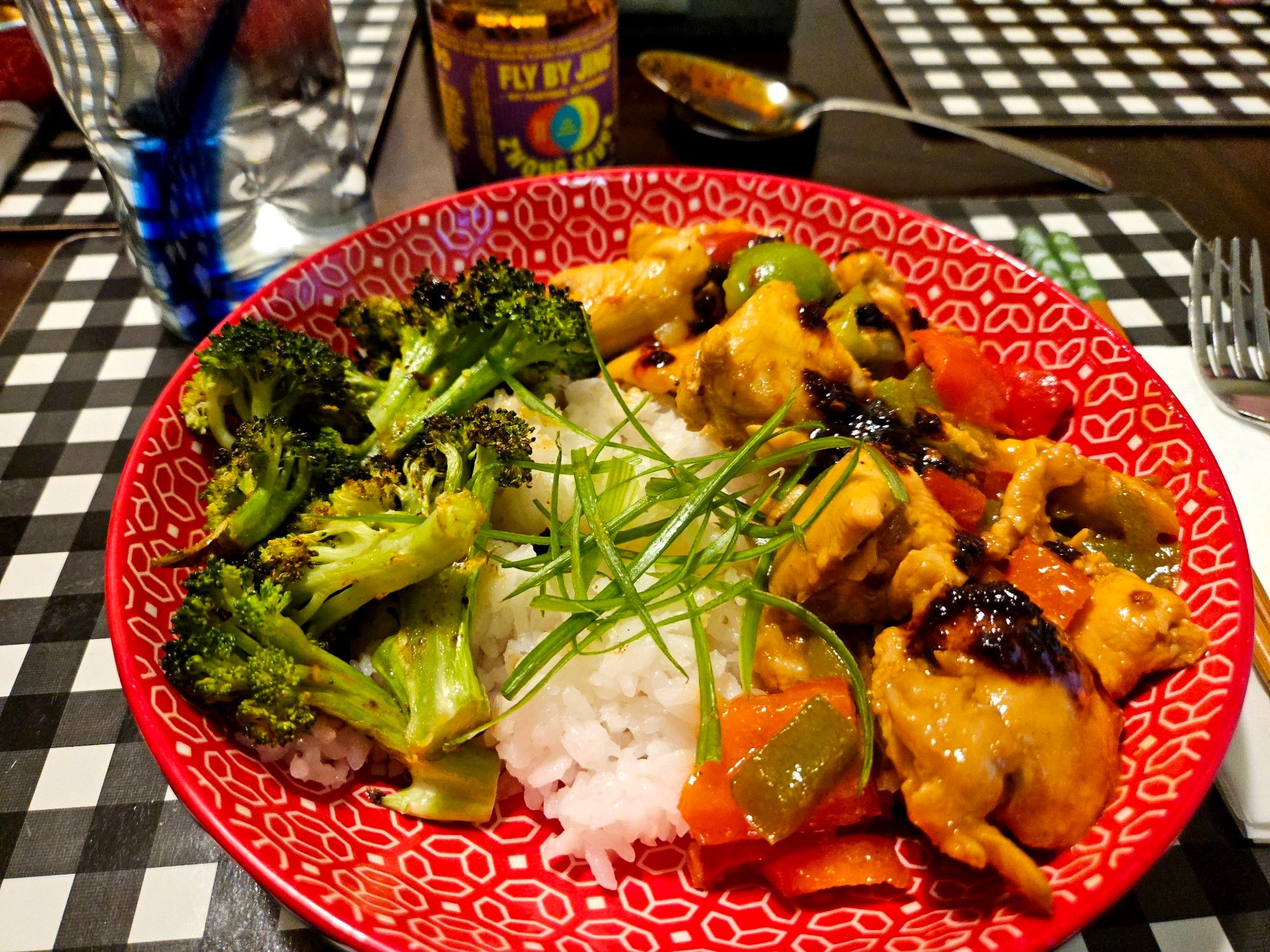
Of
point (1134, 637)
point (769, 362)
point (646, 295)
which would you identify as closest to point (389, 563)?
point (769, 362)

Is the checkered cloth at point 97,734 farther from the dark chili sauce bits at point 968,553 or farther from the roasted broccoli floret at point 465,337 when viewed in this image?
the roasted broccoli floret at point 465,337

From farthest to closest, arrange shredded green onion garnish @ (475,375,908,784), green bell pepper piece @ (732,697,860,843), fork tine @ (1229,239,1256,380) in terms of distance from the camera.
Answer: fork tine @ (1229,239,1256,380) → shredded green onion garnish @ (475,375,908,784) → green bell pepper piece @ (732,697,860,843)

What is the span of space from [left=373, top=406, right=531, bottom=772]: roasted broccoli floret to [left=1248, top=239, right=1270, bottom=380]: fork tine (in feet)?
8.14

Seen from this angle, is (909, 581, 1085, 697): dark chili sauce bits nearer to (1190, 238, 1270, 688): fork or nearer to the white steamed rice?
the white steamed rice

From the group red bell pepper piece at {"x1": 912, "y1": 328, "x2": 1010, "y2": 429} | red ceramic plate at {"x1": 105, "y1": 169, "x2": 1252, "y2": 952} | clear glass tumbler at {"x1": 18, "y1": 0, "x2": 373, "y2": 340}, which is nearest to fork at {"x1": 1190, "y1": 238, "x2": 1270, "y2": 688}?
red ceramic plate at {"x1": 105, "y1": 169, "x2": 1252, "y2": 952}

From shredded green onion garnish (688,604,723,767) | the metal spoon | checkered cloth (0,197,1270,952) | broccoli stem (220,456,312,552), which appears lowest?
checkered cloth (0,197,1270,952)

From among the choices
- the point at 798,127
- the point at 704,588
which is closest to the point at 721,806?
the point at 704,588

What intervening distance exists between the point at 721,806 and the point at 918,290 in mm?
1872

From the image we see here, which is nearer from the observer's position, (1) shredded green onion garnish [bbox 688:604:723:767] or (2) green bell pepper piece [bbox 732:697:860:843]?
(2) green bell pepper piece [bbox 732:697:860:843]

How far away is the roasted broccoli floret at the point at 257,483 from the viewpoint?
6.07 feet

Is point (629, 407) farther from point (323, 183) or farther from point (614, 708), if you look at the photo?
point (323, 183)

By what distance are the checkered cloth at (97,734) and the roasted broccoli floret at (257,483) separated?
1.93 feet

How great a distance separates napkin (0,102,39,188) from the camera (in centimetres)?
375

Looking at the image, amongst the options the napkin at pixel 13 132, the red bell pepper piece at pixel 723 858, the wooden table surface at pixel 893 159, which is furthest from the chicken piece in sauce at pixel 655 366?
the napkin at pixel 13 132
